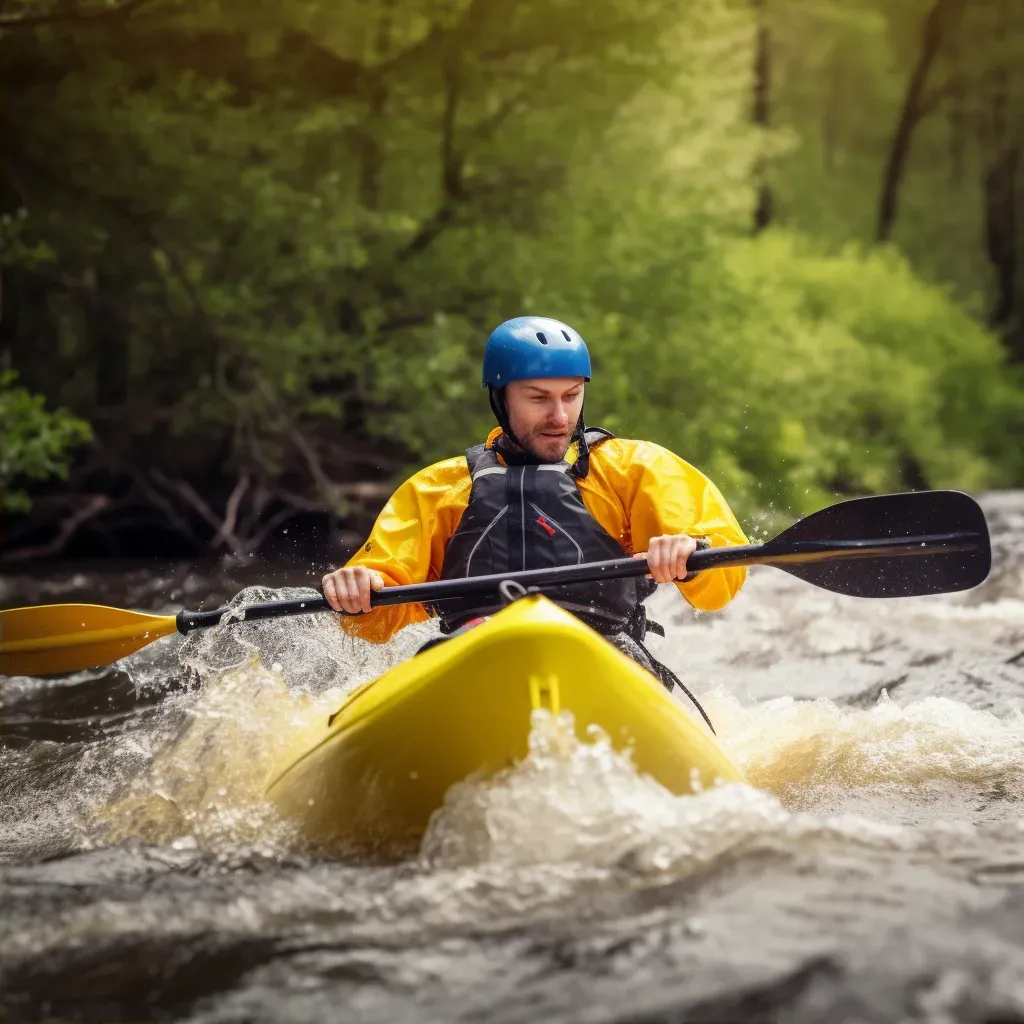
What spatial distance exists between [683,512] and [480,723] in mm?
971

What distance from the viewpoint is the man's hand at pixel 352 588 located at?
3012mm

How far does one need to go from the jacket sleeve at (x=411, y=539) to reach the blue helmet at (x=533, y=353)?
281 mm

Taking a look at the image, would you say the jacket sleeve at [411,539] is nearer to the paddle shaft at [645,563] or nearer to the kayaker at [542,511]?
the kayaker at [542,511]

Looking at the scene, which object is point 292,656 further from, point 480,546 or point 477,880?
point 477,880

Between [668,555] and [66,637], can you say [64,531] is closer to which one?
[66,637]

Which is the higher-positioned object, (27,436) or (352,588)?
(27,436)

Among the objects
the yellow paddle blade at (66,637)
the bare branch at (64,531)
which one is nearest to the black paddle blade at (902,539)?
the yellow paddle blade at (66,637)

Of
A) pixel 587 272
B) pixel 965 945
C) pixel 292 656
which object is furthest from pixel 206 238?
pixel 965 945

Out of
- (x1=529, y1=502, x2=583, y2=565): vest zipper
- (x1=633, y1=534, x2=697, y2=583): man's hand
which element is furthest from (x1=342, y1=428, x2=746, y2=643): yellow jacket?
(x1=633, y1=534, x2=697, y2=583): man's hand

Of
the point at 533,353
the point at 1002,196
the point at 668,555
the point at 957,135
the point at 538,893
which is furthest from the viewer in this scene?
the point at 957,135

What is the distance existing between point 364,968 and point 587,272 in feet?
29.5

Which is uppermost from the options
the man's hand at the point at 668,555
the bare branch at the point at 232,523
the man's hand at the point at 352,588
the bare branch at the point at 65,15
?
the bare branch at the point at 65,15

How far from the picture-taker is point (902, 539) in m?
2.96

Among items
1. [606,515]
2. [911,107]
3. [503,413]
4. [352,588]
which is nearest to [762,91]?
[911,107]
